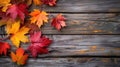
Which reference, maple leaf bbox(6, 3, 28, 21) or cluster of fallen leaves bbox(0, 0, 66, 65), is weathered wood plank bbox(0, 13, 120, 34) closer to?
cluster of fallen leaves bbox(0, 0, 66, 65)

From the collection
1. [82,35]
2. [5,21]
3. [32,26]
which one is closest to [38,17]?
[32,26]

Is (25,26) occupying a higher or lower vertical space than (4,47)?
higher

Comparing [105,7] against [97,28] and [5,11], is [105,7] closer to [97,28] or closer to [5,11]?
[97,28]

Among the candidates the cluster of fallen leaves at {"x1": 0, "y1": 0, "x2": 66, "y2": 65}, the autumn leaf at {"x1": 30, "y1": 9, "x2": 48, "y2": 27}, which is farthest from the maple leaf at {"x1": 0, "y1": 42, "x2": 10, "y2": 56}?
the autumn leaf at {"x1": 30, "y1": 9, "x2": 48, "y2": 27}

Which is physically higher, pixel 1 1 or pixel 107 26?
pixel 1 1

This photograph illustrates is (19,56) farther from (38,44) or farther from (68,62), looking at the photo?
(68,62)

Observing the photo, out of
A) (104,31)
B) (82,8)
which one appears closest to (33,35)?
(82,8)
